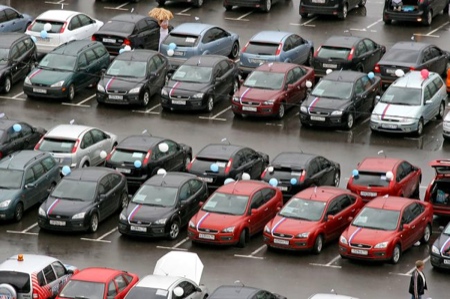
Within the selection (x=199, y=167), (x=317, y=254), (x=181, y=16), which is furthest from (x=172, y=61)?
(x=317, y=254)

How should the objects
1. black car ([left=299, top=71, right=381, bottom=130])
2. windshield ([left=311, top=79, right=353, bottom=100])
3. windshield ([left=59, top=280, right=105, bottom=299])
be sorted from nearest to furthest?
1. windshield ([left=59, top=280, right=105, bottom=299])
2. black car ([left=299, top=71, right=381, bottom=130])
3. windshield ([left=311, top=79, right=353, bottom=100])

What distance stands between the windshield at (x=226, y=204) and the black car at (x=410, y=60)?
1267 cm

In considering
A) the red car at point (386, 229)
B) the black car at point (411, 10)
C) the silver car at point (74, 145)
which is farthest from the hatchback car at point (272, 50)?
the red car at point (386, 229)

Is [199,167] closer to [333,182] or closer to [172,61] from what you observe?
[333,182]

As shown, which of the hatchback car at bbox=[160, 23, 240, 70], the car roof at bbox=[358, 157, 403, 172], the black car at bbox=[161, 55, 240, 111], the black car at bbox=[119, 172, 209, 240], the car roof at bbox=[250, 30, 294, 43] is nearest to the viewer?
the black car at bbox=[119, 172, 209, 240]

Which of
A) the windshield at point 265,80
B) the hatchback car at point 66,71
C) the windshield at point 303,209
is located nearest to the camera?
the windshield at point 303,209

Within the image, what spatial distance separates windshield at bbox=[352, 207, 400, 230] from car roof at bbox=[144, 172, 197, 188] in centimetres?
563

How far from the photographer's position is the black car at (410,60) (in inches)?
2343

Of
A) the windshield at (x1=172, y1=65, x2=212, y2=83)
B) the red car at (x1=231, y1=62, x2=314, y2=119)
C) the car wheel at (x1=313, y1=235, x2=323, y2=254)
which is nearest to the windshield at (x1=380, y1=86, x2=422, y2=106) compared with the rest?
the red car at (x1=231, y1=62, x2=314, y2=119)

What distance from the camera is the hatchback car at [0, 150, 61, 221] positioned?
1960 inches

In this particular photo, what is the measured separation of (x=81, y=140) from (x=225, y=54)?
36.7ft

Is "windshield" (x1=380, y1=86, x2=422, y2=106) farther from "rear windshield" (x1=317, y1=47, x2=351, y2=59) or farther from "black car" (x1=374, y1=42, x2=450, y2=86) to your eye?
"rear windshield" (x1=317, y1=47, x2=351, y2=59)

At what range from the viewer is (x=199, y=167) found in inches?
2030

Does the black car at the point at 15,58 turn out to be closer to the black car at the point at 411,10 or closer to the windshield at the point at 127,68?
the windshield at the point at 127,68
